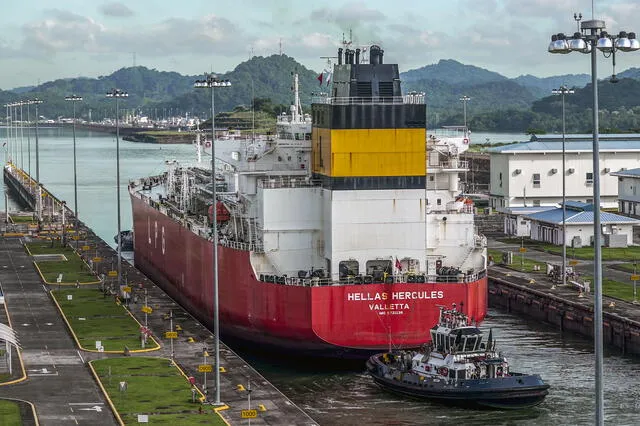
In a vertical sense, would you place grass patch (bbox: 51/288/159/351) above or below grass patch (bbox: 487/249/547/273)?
below

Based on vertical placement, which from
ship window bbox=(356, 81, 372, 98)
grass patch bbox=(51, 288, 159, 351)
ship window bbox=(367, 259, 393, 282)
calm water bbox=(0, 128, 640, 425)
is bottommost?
calm water bbox=(0, 128, 640, 425)

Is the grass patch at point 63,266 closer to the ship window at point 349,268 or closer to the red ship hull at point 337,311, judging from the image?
the red ship hull at point 337,311

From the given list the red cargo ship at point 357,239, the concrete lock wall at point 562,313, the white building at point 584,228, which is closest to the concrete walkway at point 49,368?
the red cargo ship at point 357,239

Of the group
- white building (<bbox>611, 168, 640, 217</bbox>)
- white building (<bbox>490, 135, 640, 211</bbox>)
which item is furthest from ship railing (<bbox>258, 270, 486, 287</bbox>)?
white building (<bbox>490, 135, 640, 211</bbox>)

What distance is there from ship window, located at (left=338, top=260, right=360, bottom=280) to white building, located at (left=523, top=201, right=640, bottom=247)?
107ft

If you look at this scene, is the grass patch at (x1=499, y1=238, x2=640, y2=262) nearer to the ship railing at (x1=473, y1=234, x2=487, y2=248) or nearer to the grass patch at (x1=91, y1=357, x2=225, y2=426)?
the ship railing at (x1=473, y1=234, x2=487, y2=248)

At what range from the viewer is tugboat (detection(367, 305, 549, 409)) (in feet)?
138

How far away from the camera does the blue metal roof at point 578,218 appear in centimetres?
8049

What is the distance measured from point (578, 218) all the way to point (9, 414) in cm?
4915

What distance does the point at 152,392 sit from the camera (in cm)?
4222

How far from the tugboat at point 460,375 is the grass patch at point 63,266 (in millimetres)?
30711

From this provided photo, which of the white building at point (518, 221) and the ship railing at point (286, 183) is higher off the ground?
the ship railing at point (286, 183)

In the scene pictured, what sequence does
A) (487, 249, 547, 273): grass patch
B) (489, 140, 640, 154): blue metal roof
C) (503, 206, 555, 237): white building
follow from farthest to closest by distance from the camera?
(489, 140, 640, 154): blue metal roof → (503, 206, 555, 237): white building → (487, 249, 547, 273): grass patch

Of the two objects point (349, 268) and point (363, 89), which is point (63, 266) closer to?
point (349, 268)
